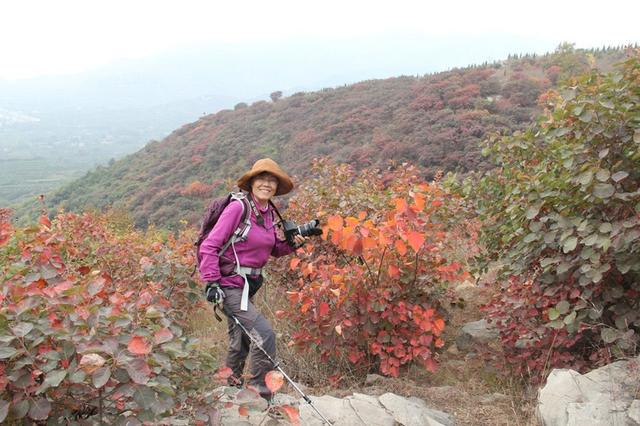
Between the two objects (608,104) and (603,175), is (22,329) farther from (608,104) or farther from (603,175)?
(608,104)

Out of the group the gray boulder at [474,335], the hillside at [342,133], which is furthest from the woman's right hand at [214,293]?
the hillside at [342,133]

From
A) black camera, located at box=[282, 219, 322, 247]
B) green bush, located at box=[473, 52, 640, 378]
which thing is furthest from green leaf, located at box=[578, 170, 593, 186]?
black camera, located at box=[282, 219, 322, 247]

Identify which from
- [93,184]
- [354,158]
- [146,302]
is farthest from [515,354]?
[93,184]

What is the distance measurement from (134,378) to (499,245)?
2.97 metres

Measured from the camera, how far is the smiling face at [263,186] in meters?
3.36

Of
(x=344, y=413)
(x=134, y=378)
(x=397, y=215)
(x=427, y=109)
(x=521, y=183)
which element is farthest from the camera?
(x=427, y=109)

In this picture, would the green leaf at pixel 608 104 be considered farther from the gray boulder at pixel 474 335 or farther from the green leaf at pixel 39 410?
the green leaf at pixel 39 410

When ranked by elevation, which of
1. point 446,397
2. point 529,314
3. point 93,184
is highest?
point 529,314

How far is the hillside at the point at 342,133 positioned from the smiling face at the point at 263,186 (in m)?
15.9

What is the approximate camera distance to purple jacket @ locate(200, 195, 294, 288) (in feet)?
10.2

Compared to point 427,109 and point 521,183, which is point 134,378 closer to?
point 521,183

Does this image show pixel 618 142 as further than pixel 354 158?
No

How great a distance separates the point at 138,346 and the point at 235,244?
5.46 feet

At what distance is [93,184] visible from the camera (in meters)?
41.4
